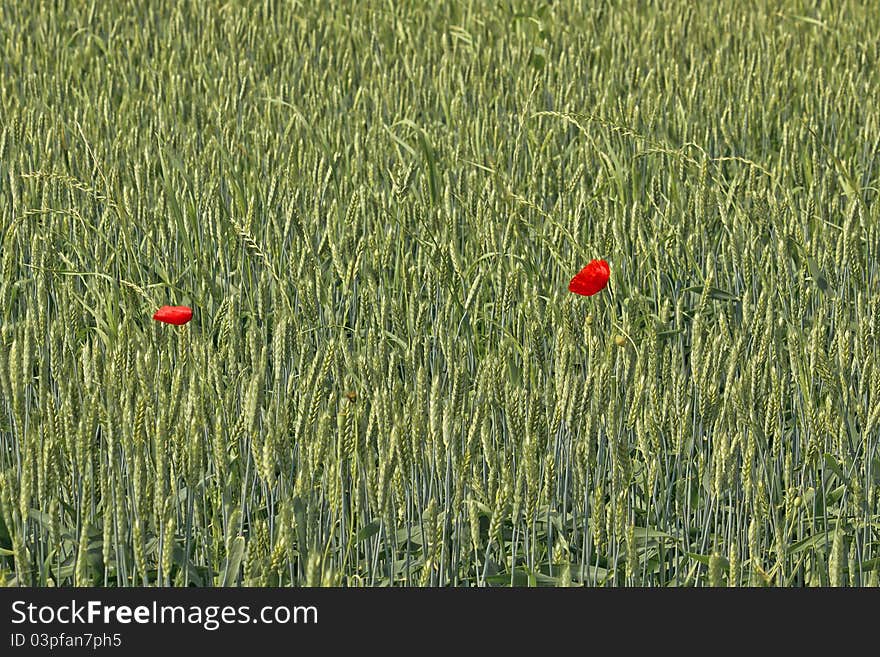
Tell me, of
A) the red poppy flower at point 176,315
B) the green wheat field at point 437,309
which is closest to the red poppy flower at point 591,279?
the green wheat field at point 437,309

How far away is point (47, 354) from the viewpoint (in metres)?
2.00

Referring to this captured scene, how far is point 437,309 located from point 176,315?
0.55 m

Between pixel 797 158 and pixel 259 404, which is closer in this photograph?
pixel 259 404

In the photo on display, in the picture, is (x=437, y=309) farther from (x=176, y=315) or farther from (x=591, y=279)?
(x=176, y=315)

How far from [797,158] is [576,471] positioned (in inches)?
64.7

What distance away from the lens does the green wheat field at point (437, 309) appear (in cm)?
143

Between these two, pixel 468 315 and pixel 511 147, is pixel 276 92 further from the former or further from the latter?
pixel 468 315

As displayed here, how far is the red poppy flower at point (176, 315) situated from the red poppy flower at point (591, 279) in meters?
0.52

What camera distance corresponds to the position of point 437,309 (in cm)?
207

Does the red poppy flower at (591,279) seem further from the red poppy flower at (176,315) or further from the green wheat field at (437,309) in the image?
the red poppy flower at (176,315)

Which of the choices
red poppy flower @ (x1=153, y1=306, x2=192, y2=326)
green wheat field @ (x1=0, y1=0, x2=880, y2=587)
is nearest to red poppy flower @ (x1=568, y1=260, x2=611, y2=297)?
green wheat field @ (x1=0, y1=0, x2=880, y2=587)

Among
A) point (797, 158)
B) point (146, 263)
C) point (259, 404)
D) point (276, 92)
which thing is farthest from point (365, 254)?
point (276, 92)

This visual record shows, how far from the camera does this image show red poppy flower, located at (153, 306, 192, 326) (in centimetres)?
162

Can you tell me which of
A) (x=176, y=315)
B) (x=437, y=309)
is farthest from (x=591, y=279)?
(x=176, y=315)
